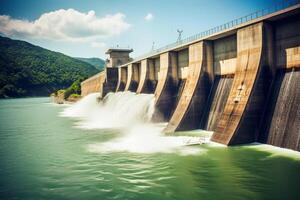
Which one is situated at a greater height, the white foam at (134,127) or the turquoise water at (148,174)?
the white foam at (134,127)

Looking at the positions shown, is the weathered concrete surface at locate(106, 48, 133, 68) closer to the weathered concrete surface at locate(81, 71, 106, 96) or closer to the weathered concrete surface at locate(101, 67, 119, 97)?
the weathered concrete surface at locate(81, 71, 106, 96)

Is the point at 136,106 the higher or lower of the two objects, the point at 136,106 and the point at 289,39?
the lower

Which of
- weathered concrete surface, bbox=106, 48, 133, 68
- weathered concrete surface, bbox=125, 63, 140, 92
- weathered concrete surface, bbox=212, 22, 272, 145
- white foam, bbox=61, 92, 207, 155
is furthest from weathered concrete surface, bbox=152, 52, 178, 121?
weathered concrete surface, bbox=106, 48, 133, 68

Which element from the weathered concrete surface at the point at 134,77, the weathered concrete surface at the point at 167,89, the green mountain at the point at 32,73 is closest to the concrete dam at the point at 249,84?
the weathered concrete surface at the point at 167,89

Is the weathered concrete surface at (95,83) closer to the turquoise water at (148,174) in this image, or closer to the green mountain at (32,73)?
the turquoise water at (148,174)

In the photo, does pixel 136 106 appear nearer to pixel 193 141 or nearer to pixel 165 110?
pixel 165 110

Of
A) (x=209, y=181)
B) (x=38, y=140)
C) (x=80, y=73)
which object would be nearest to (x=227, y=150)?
(x=209, y=181)

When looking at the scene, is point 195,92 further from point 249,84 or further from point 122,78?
point 122,78
